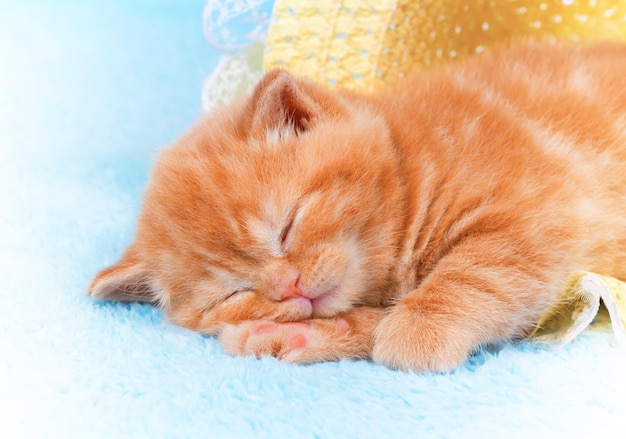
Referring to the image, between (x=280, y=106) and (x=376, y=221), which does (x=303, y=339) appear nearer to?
(x=376, y=221)

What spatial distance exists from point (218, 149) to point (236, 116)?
0.10 meters

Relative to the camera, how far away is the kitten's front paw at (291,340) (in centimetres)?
127

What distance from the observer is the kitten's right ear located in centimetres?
151

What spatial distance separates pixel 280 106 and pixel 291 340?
517 mm

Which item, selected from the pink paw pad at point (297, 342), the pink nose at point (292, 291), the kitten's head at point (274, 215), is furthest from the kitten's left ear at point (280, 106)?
the pink paw pad at point (297, 342)

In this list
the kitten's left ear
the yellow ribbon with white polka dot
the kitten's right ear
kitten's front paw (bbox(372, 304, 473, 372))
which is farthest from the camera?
the yellow ribbon with white polka dot

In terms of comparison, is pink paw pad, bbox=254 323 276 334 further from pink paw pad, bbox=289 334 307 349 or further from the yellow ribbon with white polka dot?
the yellow ribbon with white polka dot

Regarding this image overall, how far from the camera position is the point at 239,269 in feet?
4.33

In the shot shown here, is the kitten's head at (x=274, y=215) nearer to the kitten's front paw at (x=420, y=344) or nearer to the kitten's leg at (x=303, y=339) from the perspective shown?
the kitten's leg at (x=303, y=339)

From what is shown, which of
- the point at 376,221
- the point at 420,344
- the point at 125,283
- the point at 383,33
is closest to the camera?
the point at 420,344

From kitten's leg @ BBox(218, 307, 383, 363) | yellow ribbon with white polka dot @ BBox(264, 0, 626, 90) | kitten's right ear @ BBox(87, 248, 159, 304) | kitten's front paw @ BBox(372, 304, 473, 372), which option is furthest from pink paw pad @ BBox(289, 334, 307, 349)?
yellow ribbon with white polka dot @ BBox(264, 0, 626, 90)

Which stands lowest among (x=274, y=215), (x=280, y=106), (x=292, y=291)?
(x=292, y=291)

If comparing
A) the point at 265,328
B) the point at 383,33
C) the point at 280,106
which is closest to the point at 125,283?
the point at 265,328

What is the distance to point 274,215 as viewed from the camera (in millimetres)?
1298
